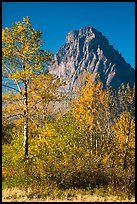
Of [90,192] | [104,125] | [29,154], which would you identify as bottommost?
[90,192]

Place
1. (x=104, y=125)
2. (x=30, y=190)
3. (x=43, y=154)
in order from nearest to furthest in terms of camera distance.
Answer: (x=30, y=190) → (x=43, y=154) → (x=104, y=125)

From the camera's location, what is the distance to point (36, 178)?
1809 centimetres

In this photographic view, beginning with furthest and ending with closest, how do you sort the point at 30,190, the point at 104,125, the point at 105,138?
the point at 104,125, the point at 105,138, the point at 30,190

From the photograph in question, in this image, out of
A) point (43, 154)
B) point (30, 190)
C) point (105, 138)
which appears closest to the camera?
point (30, 190)

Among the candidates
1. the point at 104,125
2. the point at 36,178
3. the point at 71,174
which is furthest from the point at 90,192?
the point at 104,125

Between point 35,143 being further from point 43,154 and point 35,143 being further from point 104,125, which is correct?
point 104,125

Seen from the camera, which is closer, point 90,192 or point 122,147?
point 90,192

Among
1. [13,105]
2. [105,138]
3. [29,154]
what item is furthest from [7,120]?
[105,138]

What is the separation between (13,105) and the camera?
20000mm

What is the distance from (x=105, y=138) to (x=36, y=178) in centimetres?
531

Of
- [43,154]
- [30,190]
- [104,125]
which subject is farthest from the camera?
[104,125]

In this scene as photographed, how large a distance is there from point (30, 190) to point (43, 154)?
104 inches

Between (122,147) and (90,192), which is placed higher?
(122,147)

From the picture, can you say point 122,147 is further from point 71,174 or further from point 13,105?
point 13,105
